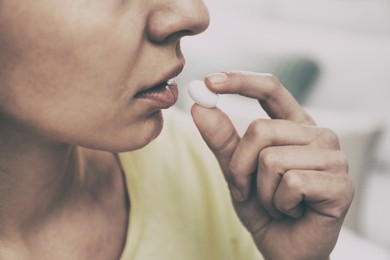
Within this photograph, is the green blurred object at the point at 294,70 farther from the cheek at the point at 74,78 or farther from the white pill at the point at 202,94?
the cheek at the point at 74,78

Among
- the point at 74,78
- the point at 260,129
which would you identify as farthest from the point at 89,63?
the point at 260,129

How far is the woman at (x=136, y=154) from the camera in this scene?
25.0 inches

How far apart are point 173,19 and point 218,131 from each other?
186 millimetres

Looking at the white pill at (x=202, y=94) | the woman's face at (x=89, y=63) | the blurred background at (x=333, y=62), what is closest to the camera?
the woman's face at (x=89, y=63)

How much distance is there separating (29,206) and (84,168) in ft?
0.43

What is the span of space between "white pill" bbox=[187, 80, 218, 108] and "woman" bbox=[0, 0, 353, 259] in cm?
1

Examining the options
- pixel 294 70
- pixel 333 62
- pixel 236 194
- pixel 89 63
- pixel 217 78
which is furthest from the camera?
pixel 333 62

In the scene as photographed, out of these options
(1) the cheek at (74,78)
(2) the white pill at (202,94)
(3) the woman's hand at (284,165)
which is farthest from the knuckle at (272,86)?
(1) the cheek at (74,78)

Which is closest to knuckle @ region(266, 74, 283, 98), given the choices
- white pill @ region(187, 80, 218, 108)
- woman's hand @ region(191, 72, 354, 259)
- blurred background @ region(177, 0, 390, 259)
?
woman's hand @ region(191, 72, 354, 259)

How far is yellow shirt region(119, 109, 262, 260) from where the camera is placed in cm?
87

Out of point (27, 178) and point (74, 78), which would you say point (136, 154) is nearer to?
point (27, 178)

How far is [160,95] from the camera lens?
71 cm

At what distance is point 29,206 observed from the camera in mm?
790

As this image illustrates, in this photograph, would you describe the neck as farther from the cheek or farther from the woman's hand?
the woman's hand
